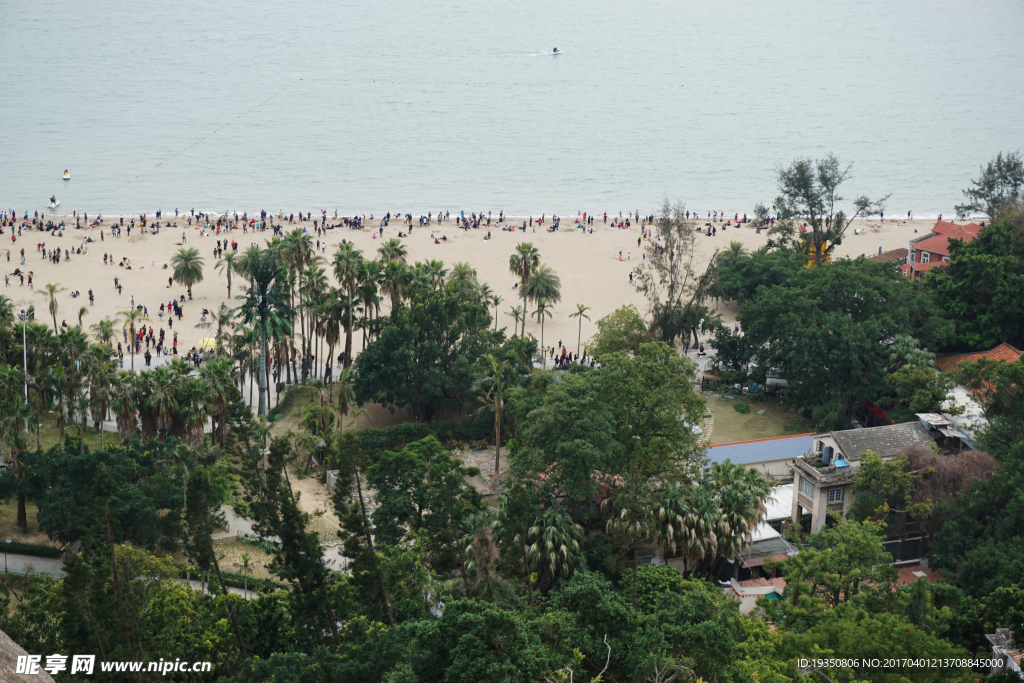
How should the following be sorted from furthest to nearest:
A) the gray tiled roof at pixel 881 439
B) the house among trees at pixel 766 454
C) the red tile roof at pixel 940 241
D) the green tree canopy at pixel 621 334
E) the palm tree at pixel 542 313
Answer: the red tile roof at pixel 940 241 < the palm tree at pixel 542 313 < the green tree canopy at pixel 621 334 < the house among trees at pixel 766 454 < the gray tiled roof at pixel 881 439

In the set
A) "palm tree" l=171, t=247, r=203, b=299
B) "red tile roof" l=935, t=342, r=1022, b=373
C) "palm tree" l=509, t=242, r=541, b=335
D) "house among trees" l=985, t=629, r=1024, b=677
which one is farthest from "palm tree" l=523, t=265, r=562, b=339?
"house among trees" l=985, t=629, r=1024, b=677

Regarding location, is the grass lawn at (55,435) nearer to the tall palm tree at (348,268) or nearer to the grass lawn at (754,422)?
the tall palm tree at (348,268)

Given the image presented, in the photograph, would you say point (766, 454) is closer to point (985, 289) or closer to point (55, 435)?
point (985, 289)

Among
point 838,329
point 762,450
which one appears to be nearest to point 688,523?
point 762,450

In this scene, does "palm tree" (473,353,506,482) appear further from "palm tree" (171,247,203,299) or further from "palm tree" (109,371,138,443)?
"palm tree" (171,247,203,299)

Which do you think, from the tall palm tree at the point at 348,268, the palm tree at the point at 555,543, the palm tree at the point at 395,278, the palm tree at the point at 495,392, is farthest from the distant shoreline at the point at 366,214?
the palm tree at the point at 555,543

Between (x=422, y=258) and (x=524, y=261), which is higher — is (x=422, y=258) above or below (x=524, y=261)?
below
